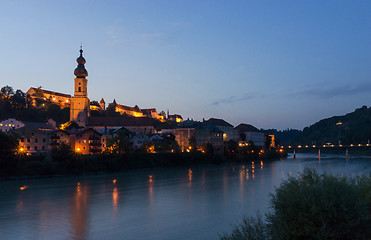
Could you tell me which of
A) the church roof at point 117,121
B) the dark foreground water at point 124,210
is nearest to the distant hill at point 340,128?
the church roof at point 117,121

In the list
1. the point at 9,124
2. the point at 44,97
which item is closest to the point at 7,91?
the point at 44,97

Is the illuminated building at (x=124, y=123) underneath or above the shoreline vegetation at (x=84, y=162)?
above

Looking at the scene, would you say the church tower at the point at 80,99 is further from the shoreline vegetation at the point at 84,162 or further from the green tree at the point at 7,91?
the shoreline vegetation at the point at 84,162

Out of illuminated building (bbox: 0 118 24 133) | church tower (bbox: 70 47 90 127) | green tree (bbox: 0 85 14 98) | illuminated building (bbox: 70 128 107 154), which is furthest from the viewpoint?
green tree (bbox: 0 85 14 98)

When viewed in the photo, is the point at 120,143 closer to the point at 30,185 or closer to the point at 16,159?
the point at 16,159

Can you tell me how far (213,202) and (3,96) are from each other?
277 feet

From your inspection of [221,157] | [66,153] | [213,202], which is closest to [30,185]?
[66,153]

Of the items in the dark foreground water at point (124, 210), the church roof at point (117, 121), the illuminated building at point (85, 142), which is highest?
the church roof at point (117, 121)

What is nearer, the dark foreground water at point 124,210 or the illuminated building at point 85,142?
the dark foreground water at point 124,210

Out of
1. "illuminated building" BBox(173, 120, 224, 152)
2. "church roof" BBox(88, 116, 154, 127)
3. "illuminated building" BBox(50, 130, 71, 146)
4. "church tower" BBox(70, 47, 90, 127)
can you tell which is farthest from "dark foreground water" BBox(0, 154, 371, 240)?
"church tower" BBox(70, 47, 90, 127)

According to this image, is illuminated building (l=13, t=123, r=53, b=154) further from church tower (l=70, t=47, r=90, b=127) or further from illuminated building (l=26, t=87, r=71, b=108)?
illuminated building (l=26, t=87, r=71, b=108)

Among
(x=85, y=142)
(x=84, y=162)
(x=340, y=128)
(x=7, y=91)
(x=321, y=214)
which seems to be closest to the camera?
(x=321, y=214)

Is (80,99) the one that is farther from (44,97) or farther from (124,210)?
(124,210)

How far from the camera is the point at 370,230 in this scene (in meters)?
9.45
